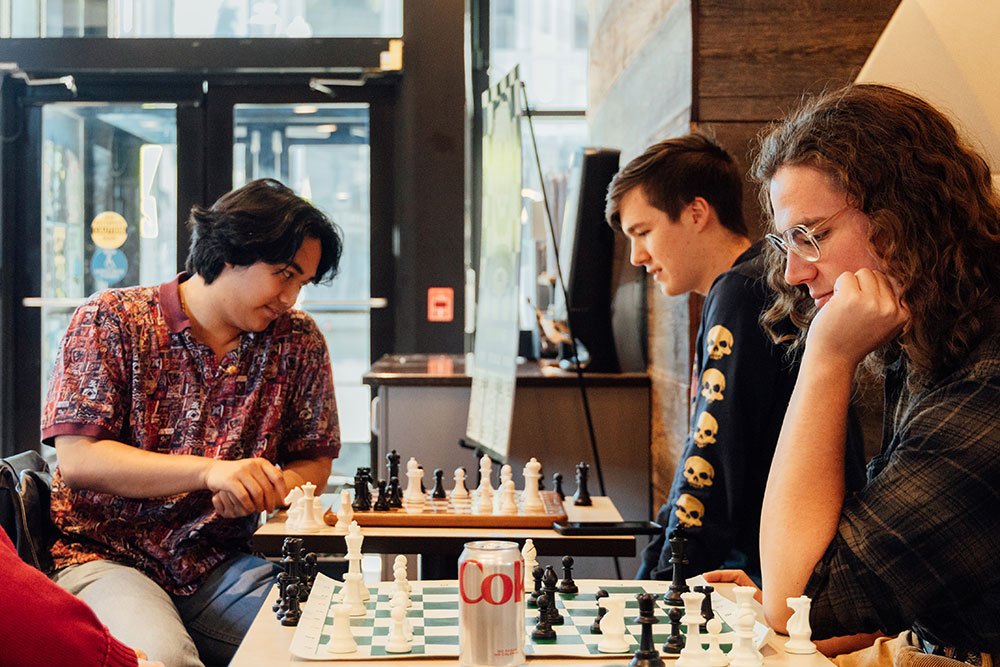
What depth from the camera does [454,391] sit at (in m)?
3.46

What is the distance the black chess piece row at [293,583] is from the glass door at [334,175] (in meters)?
3.82

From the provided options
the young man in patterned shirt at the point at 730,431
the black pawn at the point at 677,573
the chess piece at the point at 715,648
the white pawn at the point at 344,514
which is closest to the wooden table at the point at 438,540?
the white pawn at the point at 344,514

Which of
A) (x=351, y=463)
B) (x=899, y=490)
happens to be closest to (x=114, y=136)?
(x=351, y=463)

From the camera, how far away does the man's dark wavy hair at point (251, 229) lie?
2355 mm

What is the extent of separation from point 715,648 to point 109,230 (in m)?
4.95

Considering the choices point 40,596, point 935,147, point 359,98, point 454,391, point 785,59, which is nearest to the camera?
point 40,596

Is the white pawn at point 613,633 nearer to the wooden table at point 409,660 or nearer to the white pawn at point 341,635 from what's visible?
the wooden table at point 409,660

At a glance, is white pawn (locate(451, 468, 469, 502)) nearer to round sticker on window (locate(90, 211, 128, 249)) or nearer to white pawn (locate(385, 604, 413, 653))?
white pawn (locate(385, 604, 413, 653))

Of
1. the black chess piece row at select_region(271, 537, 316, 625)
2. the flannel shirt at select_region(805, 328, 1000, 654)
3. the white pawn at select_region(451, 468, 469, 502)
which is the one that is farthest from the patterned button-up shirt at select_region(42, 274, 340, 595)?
the flannel shirt at select_region(805, 328, 1000, 654)

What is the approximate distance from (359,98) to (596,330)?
2.44m

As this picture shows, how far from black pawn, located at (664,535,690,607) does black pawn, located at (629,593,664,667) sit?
25 centimetres

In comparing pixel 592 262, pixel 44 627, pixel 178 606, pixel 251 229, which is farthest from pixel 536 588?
pixel 592 262

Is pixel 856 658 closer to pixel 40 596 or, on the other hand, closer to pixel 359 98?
pixel 40 596

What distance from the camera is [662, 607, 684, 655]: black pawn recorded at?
1.28 metres
